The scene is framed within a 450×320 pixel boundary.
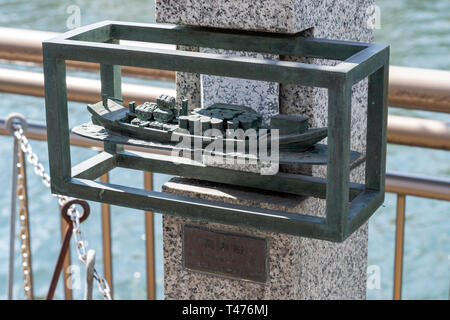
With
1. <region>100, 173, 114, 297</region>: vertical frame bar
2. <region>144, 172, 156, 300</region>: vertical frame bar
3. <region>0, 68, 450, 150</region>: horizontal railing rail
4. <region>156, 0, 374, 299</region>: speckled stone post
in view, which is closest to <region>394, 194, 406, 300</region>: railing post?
<region>0, 68, 450, 150</region>: horizontal railing rail

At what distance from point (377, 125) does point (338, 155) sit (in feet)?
0.87

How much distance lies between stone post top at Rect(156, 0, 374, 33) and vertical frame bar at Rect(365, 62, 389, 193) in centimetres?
25

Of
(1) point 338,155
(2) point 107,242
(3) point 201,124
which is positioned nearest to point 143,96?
(2) point 107,242

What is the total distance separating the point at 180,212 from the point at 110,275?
5.32 feet

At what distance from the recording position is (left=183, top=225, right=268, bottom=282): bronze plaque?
2.66 meters

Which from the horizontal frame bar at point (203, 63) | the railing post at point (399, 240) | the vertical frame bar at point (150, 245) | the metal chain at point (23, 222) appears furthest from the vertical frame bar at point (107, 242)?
the horizontal frame bar at point (203, 63)

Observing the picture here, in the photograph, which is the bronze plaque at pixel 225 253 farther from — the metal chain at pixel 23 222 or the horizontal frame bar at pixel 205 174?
the metal chain at pixel 23 222

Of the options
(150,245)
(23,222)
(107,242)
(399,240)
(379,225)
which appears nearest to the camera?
(399,240)

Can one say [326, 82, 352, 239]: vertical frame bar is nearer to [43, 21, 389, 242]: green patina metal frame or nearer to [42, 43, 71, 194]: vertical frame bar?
[43, 21, 389, 242]: green patina metal frame

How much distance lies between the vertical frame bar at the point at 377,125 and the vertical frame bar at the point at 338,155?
0.75 feet

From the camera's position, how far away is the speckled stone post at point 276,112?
249cm

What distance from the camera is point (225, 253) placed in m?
2.70

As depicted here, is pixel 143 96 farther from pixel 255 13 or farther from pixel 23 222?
pixel 255 13
